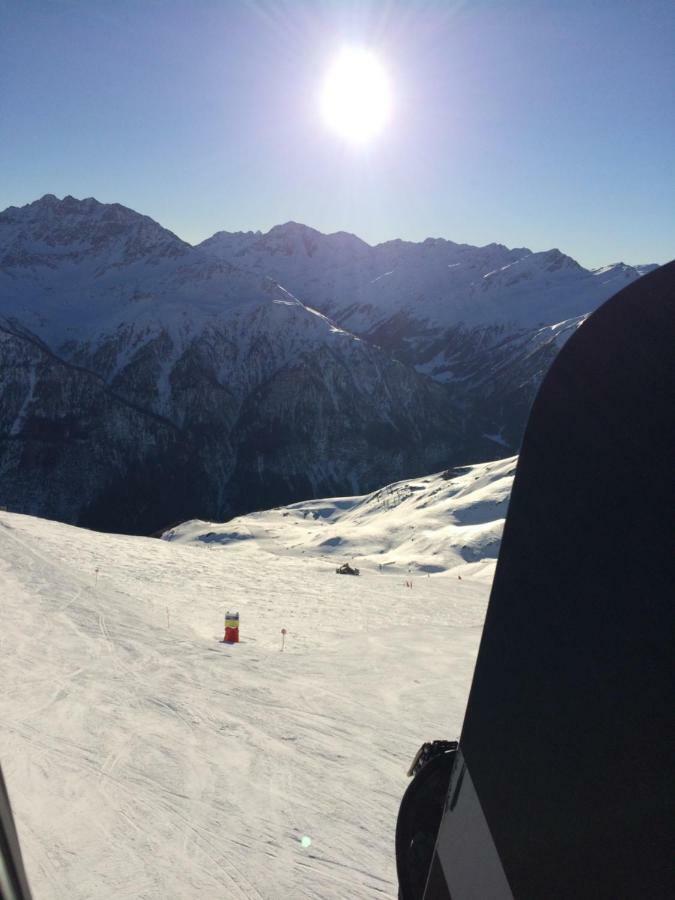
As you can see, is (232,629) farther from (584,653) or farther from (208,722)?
(584,653)

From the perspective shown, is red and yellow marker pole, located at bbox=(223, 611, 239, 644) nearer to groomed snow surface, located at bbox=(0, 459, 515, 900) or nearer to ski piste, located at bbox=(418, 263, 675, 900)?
groomed snow surface, located at bbox=(0, 459, 515, 900)

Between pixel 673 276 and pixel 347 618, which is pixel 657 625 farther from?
pixel 347 618

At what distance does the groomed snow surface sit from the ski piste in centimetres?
491

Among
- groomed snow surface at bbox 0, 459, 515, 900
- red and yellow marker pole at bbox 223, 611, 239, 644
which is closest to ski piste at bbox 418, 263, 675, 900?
groomed snow surface at bbox 0, 459, 515, 900

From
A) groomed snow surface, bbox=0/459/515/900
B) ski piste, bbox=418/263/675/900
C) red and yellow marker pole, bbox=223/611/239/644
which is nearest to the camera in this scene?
ski piste, bbox=418/263/675/900

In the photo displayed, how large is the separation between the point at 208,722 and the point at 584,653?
10177mm

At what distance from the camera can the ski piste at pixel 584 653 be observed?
9.80 ft

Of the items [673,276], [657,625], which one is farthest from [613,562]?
[673,276]

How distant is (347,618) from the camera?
24.0 metres

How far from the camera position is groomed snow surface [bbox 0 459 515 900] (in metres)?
7.75

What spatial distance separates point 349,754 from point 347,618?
12757mm

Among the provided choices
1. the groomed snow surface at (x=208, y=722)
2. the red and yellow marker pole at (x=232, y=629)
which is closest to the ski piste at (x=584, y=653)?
the groomed snow surface at (x=208, y=722)

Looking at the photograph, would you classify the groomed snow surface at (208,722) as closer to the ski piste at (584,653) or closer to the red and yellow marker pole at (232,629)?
the red and yellow marker pole at (232,629)

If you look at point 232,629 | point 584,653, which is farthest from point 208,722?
point 584,653
